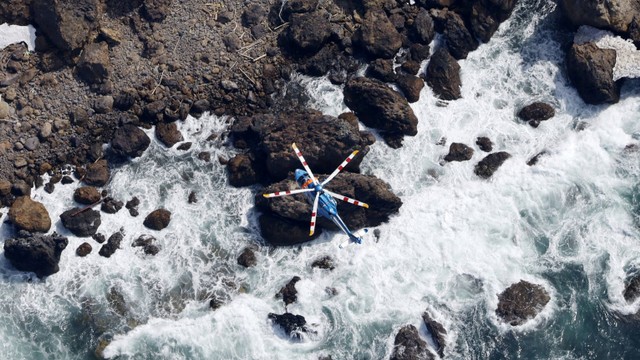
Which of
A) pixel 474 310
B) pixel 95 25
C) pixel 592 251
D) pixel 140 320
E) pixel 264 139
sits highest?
pixel 95 25

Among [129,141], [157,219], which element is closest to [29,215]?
[129,141]

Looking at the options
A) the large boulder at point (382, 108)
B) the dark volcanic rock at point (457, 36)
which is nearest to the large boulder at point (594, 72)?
the dark volcanic rock at point (457, 36)

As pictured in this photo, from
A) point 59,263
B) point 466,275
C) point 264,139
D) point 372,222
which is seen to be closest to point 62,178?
point 59,263

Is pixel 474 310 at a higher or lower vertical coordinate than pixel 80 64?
lower

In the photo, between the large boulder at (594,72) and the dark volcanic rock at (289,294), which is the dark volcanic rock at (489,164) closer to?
the large boulder at (594,72)

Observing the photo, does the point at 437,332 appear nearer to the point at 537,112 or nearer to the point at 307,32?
the point at 537,112

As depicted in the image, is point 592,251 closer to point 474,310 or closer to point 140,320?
point 474,310

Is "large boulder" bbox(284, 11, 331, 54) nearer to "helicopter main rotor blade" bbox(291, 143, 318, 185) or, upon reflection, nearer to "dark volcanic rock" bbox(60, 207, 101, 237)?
"helicopter main rotor blade" bbox(291, 143, 318, 185)
